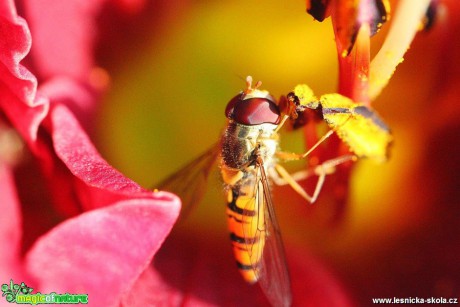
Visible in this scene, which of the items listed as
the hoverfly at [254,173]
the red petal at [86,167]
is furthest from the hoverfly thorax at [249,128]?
the red petal at [86,167]

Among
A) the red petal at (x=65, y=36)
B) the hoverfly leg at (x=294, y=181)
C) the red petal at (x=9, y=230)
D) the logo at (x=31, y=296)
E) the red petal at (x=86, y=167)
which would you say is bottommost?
the logo at (x=31, y=296)

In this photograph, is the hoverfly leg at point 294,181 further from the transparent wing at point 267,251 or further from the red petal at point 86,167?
the red petal at point 86,167

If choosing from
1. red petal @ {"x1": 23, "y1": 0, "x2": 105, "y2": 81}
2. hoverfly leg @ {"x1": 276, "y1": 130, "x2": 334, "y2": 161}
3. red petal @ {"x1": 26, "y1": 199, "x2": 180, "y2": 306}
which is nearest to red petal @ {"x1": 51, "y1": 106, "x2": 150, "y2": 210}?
red petal @ {"x1": 26, "y1": 199, "x2": 180, "y2": 306}

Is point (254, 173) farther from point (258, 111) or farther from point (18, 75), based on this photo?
point (18, 75)

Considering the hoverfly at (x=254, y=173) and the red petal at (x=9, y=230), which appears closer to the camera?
the red petal at (x=9, y=230)

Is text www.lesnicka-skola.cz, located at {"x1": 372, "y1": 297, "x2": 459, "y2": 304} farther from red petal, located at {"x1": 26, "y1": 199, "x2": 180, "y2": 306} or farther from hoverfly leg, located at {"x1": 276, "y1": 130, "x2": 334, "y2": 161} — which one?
red petal, located at {"x1": 26, "y1": 199, "x2": 180, "y2": 306}

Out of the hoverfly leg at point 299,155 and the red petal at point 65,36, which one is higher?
the red petal at point 65,36

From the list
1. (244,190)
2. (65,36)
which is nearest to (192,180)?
(244,190)
